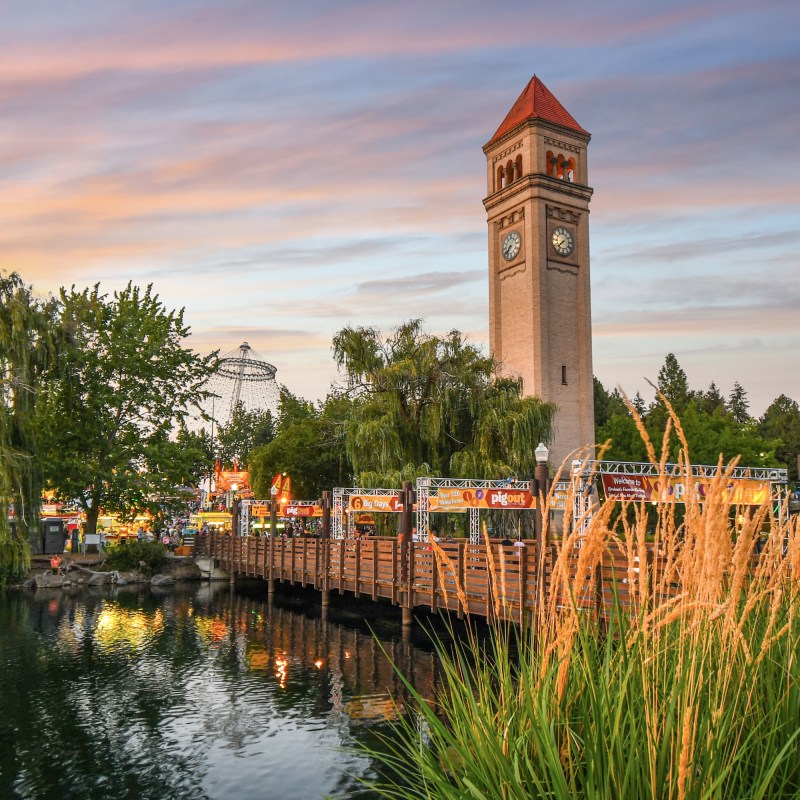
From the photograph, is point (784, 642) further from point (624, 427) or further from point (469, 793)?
point (624, 427)

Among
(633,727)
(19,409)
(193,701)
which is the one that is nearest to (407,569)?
(193,701)

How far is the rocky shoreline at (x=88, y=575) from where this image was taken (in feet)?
108

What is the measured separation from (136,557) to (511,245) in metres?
28.7

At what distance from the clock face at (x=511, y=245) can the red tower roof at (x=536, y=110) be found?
7224 millimetres

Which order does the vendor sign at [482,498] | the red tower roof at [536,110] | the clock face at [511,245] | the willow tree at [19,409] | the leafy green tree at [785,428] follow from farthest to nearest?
the leafy green tree at [785,428]
the red tower roof at [536,110]
the clock face at [511,245]
the willow tree at [19,409]
the vendor sign at [482,498]

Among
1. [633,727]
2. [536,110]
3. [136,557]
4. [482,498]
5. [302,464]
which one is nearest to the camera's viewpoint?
[633,727]

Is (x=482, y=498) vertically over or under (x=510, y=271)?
under

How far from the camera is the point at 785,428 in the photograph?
81500 mm

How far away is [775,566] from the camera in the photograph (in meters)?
3.95

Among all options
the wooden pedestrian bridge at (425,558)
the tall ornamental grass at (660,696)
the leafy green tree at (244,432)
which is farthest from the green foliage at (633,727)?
the leafy green tree at (244,432)

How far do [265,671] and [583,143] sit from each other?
144 feet

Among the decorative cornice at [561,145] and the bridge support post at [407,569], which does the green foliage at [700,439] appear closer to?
the decorative cornice at [561,145]

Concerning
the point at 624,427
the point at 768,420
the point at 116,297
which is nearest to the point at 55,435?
the point at 116,297

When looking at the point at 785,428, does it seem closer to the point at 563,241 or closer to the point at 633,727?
the point at 563,241
